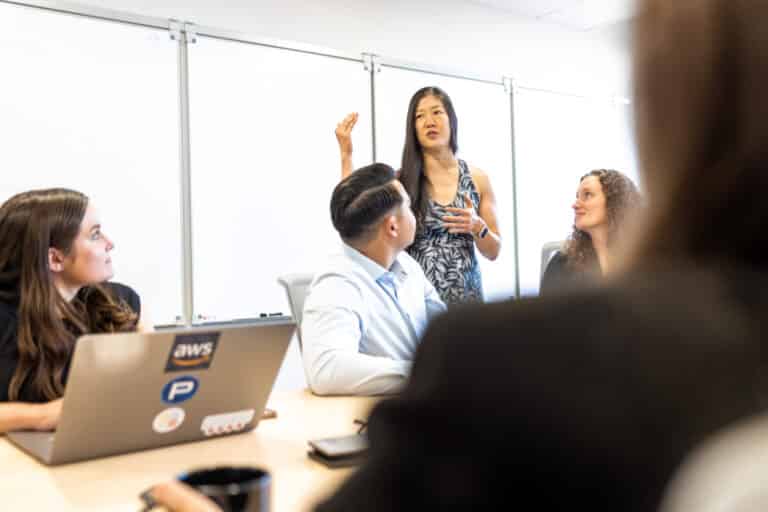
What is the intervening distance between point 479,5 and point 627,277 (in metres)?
4.26

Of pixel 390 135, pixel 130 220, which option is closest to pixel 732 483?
pixel 130 220

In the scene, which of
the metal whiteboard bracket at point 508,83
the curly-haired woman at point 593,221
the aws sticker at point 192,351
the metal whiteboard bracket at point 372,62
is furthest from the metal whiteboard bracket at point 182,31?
the aws sticker at point 192,351

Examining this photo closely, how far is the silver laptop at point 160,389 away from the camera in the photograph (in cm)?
106

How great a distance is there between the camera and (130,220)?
309 centimetres

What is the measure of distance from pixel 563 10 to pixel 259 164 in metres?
2.38

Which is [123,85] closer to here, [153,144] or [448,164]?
[153,144]

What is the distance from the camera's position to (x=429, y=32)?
415cm

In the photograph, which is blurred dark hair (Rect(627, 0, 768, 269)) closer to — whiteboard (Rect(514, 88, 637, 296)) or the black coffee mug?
the black coffee mug

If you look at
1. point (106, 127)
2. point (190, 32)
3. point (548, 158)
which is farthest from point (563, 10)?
→ point (106, 127)

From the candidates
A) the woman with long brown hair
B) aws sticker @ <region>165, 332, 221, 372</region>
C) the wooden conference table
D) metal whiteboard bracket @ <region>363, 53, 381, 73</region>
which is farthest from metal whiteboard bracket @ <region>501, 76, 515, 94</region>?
aws sticker @ <region>165, 332, 221, 372</region>

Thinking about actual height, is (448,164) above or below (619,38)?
above

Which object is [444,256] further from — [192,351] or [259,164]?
[192,351]

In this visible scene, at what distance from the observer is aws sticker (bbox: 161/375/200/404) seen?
114 cm

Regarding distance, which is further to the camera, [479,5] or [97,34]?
[479,5]
